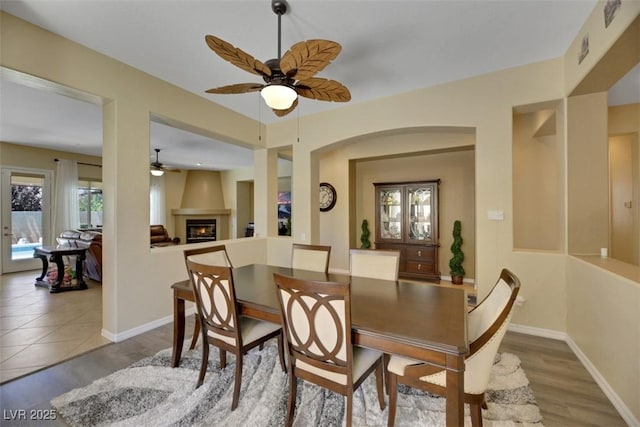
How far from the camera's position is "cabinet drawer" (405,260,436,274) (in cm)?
500

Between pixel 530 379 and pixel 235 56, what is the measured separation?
10.0 feet

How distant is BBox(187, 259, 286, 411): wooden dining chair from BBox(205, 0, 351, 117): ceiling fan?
4.11 ft

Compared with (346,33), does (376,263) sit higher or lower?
lower

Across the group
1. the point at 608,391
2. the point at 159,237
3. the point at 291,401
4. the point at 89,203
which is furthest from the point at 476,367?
the point at 89,203

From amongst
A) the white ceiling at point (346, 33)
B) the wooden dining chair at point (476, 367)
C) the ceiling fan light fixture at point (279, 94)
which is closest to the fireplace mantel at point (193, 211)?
A: the white ceiling at point (346, 33)

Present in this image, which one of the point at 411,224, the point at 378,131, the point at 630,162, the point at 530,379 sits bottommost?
the point at 530,379

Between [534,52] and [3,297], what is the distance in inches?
288

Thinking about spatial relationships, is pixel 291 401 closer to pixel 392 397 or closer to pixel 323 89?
pixel 392 397

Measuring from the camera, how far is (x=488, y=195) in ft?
9.88

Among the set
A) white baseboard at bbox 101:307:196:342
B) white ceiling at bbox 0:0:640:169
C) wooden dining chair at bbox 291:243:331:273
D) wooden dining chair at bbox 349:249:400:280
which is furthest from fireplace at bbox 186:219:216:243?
wooden dining chair at bbox 349:249:400:280

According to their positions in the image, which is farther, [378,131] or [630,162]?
[630,162]

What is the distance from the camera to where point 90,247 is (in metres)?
4.60

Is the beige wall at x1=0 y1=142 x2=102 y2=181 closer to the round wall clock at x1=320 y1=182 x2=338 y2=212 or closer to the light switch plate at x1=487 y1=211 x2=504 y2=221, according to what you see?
the round wall clock at x1=320 y1=182 x2=338 y2=212

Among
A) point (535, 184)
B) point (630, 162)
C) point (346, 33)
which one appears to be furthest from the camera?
point (535, 184)
